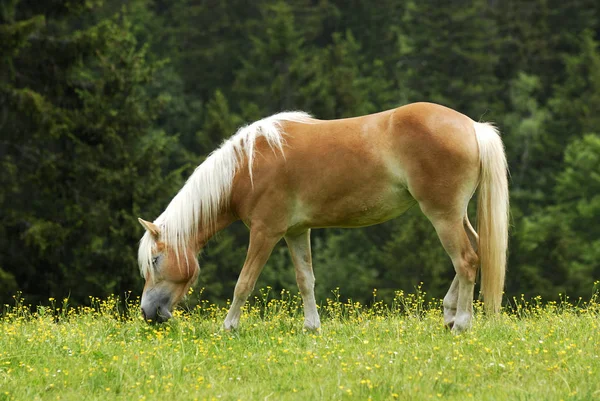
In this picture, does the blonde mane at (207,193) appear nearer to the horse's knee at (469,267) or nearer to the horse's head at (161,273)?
the horse's head at (161,273)

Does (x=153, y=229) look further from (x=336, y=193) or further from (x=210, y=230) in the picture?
(x=336, y=193)

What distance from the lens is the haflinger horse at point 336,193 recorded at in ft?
25.8

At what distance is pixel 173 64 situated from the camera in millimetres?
56938

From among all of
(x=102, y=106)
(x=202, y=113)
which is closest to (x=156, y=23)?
(x=202, y=113)

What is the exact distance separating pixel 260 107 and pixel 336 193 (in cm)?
4448

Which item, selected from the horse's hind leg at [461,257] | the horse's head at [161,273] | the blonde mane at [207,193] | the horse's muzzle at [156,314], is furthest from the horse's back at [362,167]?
the horse's muzzle at [156,314]

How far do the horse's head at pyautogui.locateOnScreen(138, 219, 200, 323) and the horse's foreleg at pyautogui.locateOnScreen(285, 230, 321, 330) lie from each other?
97 cm

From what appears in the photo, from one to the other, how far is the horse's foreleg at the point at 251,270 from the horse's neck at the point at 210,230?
21.0 inches

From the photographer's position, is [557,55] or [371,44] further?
[371,44]

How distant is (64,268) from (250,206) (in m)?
19.1

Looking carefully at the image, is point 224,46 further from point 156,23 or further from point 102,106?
point 102,106

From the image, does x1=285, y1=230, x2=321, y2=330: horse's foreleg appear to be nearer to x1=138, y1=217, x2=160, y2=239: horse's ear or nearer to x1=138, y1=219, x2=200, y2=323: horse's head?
x1=138, y1=219, x2=200, y2=323: horse's head

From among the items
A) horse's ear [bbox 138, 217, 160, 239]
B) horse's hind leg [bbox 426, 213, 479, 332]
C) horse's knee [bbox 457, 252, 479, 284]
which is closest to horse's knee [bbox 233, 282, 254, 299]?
horse's ear [bbox 138, 217, 160, 239]

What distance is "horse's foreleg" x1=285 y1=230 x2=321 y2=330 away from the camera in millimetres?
8586
